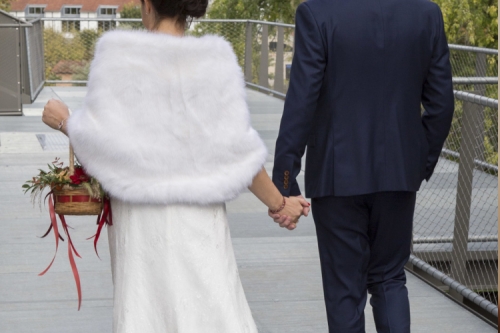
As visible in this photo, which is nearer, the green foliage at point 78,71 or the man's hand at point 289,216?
the man's hand at point 289,216

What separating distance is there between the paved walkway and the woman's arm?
1670 mm

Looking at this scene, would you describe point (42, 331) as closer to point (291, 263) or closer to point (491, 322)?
point (291, 263)

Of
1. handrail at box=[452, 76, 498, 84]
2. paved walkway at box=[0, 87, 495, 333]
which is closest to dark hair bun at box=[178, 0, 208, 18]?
paved walkway at box=[0, 87, 495, 333]

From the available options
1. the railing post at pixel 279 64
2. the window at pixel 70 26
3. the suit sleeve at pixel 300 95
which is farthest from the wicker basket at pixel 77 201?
the window at pixel 70 26

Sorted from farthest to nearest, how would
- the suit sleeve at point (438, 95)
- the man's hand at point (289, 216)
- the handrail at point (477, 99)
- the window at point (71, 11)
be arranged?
the window at point (71, 11), the handrail at point (477, 99), the suit sleeve at point (438, 95), the man's hand at point (289, 216)

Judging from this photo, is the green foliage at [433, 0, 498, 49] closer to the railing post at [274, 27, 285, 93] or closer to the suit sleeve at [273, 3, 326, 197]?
the railing post at [274, 27, 285, 93]

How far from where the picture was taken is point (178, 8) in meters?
2.82

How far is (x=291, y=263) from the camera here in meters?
6.16

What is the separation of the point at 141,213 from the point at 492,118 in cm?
384

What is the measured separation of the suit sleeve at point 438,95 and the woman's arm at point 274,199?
0.68 meters

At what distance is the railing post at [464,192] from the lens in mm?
5559

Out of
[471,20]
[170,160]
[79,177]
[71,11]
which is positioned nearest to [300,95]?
[170,160]

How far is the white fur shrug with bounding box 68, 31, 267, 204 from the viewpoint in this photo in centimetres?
273

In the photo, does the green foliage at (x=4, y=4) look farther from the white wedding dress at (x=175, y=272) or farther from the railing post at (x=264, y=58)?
the white wedding dress at (x=175, y=272)
